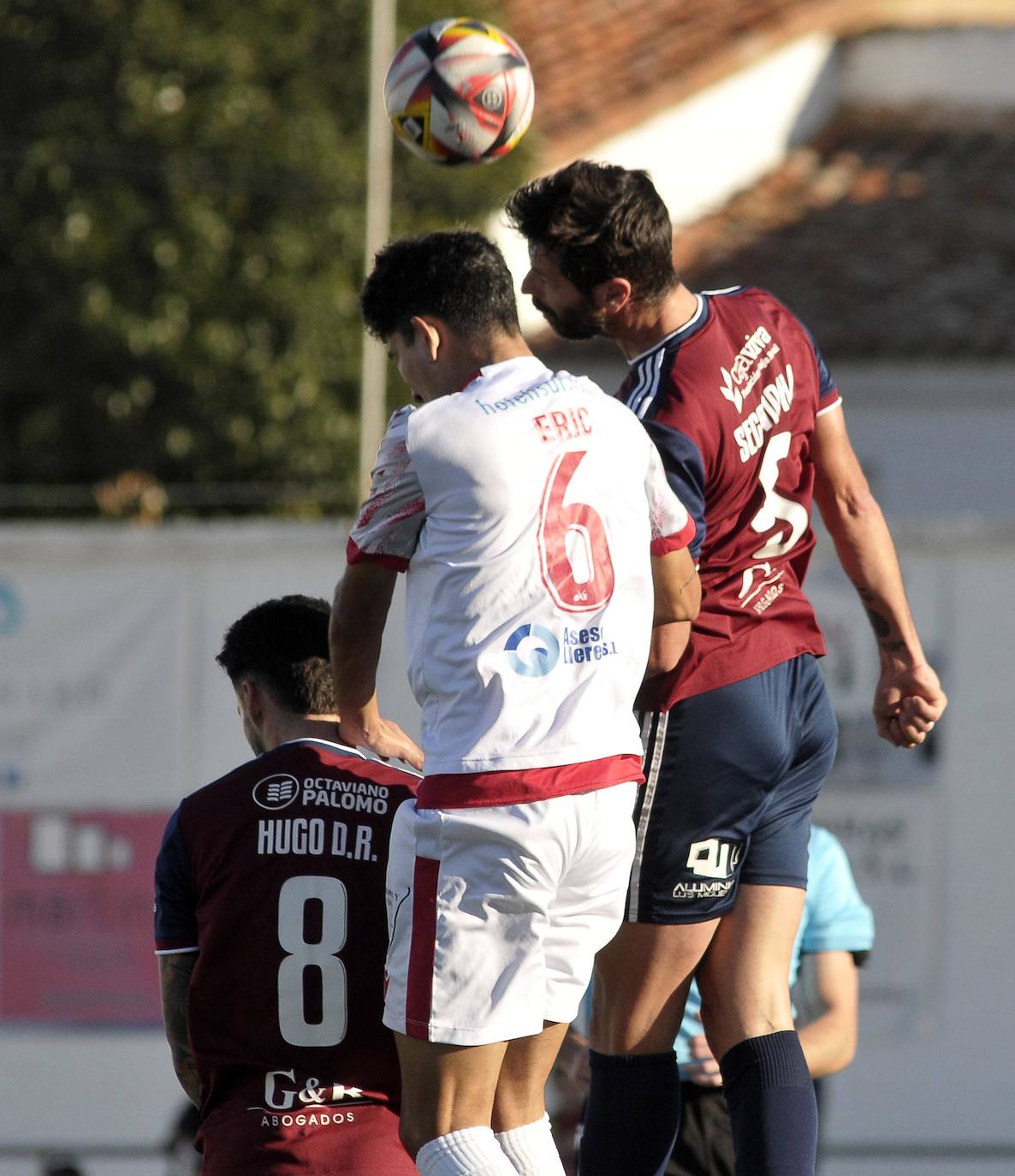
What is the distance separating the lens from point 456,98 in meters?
4.24

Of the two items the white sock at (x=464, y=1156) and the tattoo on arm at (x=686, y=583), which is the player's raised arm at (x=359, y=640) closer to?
the tattoo on arm at (x=686, y=583)

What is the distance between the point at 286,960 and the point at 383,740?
17.2 inches

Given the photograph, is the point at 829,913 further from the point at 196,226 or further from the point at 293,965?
the point at 196,226

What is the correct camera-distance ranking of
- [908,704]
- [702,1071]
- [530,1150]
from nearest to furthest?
[530,1150] < [908,704] < [702,1071]


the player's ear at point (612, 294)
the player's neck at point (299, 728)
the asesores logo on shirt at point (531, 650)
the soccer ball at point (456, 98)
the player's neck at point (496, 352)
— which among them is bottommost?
the player's neck at point (299, 728)

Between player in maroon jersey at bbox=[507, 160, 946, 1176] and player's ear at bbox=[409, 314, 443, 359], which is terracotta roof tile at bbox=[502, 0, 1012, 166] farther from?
player's ear at bbox=[409, 314, 443, 359]

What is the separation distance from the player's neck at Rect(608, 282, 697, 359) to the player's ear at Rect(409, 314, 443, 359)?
41cm

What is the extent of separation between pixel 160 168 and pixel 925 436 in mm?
7197

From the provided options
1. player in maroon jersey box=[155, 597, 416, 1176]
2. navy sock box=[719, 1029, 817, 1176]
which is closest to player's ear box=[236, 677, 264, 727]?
player in maroon jersey box=[155, 597, 416, 1176]

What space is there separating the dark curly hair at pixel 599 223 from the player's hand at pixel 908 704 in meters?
0.96

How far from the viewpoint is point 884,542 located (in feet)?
12.9

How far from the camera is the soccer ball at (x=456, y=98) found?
13.9 feet

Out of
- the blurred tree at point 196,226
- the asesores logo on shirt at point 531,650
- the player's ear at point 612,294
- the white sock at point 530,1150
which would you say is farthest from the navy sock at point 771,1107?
the blurred tree at point 196,226

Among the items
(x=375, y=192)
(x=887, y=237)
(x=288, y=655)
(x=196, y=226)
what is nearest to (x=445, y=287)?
(x=288, y=655)
